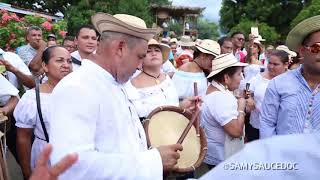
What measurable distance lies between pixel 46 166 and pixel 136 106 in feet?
7.41

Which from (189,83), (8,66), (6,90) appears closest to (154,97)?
(189,83)

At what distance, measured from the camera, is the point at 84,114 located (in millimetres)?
2016

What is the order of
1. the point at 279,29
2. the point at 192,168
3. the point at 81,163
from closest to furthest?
the point at 81,163 < the point at 192,168 < the point at 279,29

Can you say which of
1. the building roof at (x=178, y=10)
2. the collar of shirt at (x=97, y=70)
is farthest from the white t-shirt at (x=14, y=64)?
the building roof at (x=178, y=10)

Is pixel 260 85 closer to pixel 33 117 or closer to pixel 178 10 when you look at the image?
pixel 33 117

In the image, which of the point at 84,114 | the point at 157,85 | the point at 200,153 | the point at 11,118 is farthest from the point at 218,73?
the point at 84,114

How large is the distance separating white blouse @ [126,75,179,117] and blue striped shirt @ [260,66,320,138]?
2.88 ft

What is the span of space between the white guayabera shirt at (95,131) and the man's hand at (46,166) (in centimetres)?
51

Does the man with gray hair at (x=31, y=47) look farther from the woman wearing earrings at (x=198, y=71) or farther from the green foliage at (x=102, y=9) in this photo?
the green foliage at (x=102, y=9)

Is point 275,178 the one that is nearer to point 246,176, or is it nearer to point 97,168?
point 246,176

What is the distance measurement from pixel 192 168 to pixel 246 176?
238 centimetres

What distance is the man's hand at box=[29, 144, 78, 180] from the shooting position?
1.42 meters

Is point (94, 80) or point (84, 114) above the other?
point (94, 80)

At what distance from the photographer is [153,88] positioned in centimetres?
400
